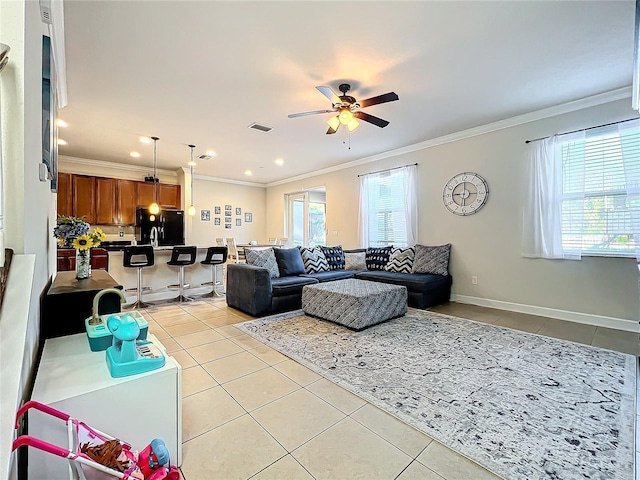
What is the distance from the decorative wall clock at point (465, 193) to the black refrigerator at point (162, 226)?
576 centimetres

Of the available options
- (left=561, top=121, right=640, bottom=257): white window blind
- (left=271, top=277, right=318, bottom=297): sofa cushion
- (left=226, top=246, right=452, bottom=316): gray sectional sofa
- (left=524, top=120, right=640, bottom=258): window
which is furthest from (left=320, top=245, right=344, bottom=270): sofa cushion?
(left=561, top=121, right=640, bottom=257): white window blind

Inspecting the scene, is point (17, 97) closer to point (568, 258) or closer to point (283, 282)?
point (283, 282)

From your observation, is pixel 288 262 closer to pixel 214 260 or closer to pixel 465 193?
pixel 214 260

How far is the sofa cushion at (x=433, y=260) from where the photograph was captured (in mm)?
4781

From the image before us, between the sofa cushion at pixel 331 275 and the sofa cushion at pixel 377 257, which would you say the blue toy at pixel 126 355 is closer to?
the sofa cushion at pixel 331 275

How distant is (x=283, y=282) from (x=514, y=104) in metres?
3.78

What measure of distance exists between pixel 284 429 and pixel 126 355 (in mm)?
958

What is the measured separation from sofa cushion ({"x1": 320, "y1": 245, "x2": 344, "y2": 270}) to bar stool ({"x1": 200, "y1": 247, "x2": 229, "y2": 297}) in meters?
1.78

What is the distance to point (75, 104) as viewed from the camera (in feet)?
11.8

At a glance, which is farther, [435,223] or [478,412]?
[435,223]

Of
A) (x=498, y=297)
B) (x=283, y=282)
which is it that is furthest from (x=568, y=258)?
(x=283, y=282)

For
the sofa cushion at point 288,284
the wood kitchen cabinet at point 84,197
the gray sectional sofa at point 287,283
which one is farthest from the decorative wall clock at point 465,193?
the wood kitchen cabinet at point 84,197

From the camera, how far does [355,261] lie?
5.63 metres

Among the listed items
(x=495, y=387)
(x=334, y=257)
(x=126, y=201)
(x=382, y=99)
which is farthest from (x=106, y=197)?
(x=495, y=387)
